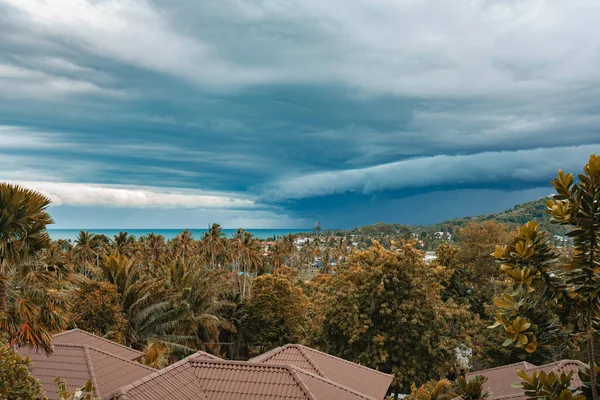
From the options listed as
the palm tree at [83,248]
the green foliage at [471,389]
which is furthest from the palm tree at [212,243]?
the green foliage at [471,389]

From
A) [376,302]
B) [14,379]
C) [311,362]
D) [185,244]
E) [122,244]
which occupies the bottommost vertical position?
[311,362]

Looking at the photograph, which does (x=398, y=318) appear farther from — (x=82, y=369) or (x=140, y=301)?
(x=140, y=301)

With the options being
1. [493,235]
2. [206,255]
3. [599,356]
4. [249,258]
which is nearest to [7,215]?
[599,356]

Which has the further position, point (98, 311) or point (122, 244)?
point (122, 244)

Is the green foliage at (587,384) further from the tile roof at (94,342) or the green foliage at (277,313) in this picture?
the green foliage at (277,313)

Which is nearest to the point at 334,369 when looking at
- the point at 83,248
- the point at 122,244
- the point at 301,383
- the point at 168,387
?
the point at 301,383

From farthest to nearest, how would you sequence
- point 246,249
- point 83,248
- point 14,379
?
point 83,248 < point 246,249 < point 14,379

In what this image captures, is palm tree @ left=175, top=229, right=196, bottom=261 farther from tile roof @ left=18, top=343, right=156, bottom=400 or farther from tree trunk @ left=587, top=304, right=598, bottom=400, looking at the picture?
tree trunk @ left=587, top=304, right=598, bottom=400
